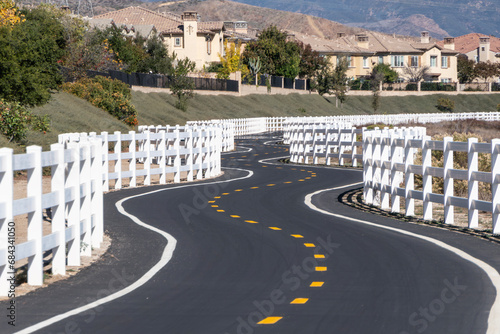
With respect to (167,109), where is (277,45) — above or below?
above

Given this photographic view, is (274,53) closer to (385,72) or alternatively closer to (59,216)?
(385,72)

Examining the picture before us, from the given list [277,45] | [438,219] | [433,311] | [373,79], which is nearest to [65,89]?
[438,219]

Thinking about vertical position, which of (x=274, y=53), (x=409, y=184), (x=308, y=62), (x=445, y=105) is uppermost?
(x=274, y=53)

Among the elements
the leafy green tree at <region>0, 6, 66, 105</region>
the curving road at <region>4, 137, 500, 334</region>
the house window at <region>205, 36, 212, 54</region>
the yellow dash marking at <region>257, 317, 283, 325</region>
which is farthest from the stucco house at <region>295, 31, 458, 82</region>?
the yellow dash marking at <region>257, 317, 283, 325</region>

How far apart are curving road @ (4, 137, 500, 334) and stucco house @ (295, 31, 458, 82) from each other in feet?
405

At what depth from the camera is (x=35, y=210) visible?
32.8 feet

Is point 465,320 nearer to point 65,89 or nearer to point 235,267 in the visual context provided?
point 235,267

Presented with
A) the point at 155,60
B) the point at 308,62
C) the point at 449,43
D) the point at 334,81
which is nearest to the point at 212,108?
the point at 155,60

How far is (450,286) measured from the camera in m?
9.86

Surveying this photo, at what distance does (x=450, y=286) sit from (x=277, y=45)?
10520 centimetres

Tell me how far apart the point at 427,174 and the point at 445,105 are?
4359 inches

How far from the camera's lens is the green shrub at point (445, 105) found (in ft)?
407

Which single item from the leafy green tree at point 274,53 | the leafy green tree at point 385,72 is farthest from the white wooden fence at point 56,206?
the leafy green tree at point 385,72

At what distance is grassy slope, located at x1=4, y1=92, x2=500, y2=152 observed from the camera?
4638 cm
